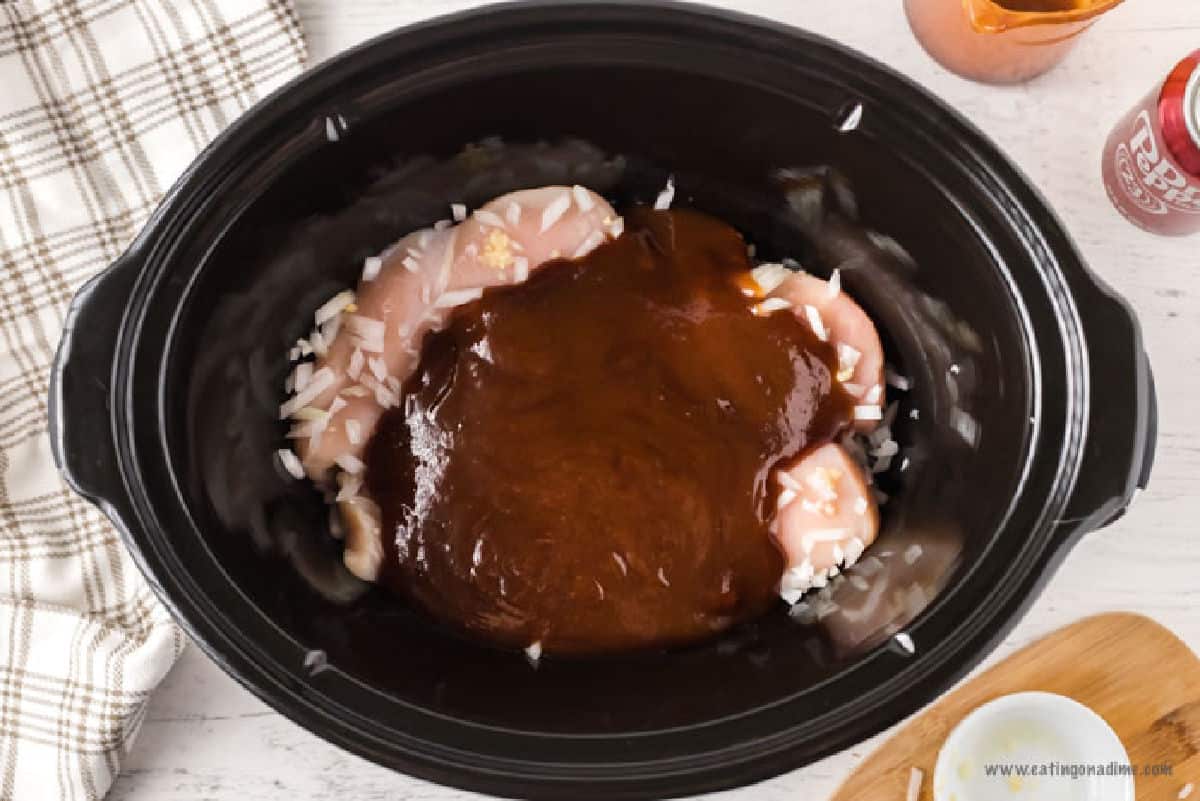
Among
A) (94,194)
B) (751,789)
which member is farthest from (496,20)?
(751,789)

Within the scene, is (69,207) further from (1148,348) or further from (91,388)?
(1148,348)

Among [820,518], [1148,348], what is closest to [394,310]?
[820,518]

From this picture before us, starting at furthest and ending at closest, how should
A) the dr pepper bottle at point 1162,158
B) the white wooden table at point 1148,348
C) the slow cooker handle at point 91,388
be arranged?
the white wooden table at point 1148,348 < the dr pepper bottle at point 1162,158 < the slow cooker handle at point 91,388

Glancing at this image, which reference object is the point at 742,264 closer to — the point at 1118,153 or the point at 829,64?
the point at 829,64

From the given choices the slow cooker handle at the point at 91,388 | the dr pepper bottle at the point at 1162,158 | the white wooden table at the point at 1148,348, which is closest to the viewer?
the slow cooker handle at the point at 91,388

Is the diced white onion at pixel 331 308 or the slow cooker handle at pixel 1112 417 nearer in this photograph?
the slow cooker handle at pixel 1112 417

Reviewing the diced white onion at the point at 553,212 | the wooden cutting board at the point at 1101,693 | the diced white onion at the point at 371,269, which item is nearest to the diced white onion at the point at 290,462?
the diced white onion at the point at 371,269

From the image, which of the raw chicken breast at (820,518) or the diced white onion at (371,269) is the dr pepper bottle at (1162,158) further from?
the diced white onion at (371,269)

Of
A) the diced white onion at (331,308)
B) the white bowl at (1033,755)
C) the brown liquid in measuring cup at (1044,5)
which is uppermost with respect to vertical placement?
the brown liquid in measuring cup at (1044,5)
